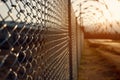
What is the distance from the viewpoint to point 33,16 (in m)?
1.57

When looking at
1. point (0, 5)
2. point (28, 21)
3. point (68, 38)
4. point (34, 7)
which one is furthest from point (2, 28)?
point (68, 38)

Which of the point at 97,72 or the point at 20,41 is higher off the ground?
the point at 20,41

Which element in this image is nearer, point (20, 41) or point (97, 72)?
point (20, 41)

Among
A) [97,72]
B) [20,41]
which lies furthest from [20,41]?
[97,72]

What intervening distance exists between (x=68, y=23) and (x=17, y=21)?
11.5ft

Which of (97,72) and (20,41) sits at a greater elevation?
(20,41)

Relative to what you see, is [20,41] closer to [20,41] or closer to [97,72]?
[20,41]

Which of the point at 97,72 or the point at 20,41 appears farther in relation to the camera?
the point at 97,72

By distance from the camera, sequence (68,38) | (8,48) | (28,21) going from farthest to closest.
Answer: (68,38)
(28,21)
(8,48)

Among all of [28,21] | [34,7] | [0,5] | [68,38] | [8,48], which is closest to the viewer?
[0,5]

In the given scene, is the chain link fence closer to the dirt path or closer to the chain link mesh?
the chain link mesh

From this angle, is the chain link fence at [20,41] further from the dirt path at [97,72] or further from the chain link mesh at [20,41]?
the dirt path at [97,72]

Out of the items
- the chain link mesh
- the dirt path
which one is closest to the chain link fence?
the chain link mesh

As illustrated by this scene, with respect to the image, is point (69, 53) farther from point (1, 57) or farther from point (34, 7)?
point (1, 57)
